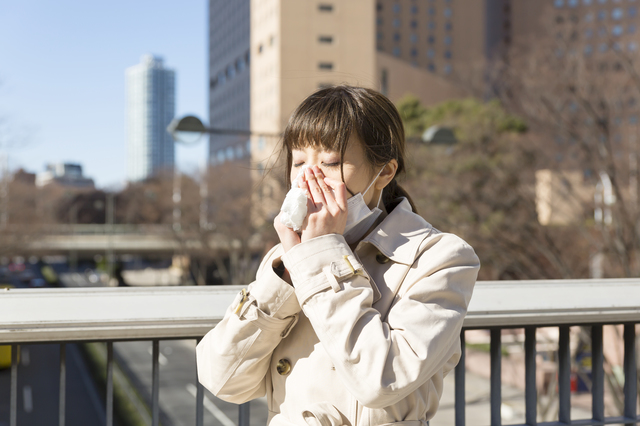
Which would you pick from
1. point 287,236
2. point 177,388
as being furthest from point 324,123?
point 177,388

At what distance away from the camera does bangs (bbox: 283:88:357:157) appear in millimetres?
1483

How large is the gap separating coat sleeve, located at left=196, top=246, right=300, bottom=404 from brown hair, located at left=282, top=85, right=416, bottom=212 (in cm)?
33

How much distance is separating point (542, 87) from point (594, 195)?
248 cm

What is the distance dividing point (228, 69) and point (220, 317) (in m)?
87.7

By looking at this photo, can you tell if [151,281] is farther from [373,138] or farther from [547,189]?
[373,138]

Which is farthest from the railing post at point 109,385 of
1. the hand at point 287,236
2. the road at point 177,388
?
the road at point 177,388

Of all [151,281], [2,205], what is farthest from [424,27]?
[2,205]

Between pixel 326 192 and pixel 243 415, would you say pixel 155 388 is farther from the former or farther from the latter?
pixel 326 192

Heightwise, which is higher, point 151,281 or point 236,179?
point 236,179

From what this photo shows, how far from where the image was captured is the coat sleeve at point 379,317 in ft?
4.32

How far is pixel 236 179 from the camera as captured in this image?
86.0 feet

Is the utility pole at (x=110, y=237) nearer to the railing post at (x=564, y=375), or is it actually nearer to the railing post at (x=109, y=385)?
the railing post at (x=109, y=385)

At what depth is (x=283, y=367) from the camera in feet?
5.10

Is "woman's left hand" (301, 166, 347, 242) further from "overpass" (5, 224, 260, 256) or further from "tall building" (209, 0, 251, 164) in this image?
"tall building" (209, 0, 251, 164)
